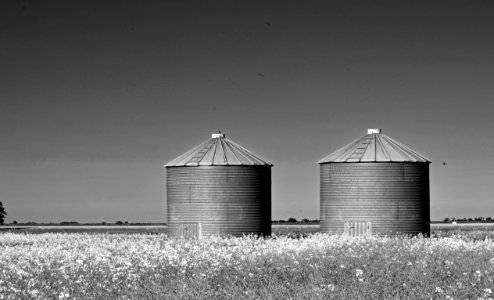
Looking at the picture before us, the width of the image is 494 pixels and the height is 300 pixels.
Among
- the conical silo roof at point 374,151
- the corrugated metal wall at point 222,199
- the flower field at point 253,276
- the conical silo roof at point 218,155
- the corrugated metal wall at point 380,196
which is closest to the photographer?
the flower field at point 253,276

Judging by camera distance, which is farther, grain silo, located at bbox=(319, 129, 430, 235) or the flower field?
grain silo, located at bbox=(319, 129, 430, 235)

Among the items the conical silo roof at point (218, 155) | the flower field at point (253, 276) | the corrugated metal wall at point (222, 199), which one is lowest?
the flower field at point (253, 276)

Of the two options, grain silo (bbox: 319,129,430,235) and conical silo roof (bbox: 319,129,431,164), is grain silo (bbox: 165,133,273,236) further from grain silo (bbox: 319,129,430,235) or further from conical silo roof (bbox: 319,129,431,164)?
conical silo roof (bbox: 319,129,431,164)

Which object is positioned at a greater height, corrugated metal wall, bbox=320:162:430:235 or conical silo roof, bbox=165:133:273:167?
conical silo roof, bbox=165:133:273:167

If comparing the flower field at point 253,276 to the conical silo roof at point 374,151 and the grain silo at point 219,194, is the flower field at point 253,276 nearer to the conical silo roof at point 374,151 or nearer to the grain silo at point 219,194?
the conical silo roof at point 374,151

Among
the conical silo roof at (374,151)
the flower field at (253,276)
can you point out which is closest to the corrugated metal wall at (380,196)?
the conical silo roof at (374,151)

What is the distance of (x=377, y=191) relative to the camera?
141 ft

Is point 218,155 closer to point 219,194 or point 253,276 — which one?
point 219,194

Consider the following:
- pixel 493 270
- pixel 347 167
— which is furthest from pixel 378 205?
pixel 493 270

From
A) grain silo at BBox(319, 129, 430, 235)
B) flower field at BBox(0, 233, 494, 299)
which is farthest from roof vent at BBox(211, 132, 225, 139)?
flower field at BBox(0, 233, 494, 299)

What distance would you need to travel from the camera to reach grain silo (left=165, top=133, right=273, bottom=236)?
1746 inches

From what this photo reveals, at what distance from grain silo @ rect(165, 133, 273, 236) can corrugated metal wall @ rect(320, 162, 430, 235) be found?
4.12 meters

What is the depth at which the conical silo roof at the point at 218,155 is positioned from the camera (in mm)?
44938

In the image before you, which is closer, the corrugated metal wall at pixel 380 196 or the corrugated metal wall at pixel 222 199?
the corrugated metal wall at pixel 380 196
